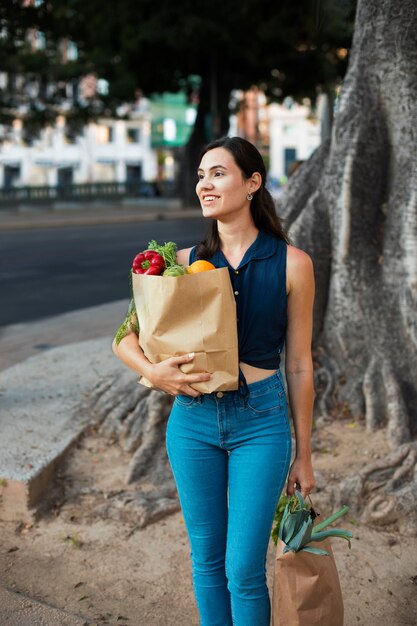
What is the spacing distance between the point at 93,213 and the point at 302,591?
104 feet

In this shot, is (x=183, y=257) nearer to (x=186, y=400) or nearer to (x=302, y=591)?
(x=186, y=400)

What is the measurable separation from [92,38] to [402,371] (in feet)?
82.0

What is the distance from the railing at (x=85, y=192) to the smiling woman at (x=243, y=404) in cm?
3469

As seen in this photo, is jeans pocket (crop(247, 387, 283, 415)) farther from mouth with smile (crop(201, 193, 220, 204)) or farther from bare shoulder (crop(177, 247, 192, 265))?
mouth with smile (crop(201, 193, 220, 204))

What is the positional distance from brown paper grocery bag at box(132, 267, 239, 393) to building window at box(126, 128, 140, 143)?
74.7 m

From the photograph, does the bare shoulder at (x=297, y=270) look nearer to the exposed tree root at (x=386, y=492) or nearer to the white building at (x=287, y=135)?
the exposed tree root at (x=386, y=492)

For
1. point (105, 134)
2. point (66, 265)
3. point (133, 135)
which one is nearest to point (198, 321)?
point (66, 265)

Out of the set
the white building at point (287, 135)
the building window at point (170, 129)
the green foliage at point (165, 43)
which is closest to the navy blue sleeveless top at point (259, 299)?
the green foliage at point (165, 43)

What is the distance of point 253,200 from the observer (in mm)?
2809

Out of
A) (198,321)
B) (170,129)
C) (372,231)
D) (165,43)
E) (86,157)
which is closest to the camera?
(198,321)

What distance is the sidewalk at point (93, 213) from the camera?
2770 centimetres

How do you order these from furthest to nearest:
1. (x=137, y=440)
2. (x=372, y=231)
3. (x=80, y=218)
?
(x=80, y=218)
(x=372, y=231)
(x=137, y=440)

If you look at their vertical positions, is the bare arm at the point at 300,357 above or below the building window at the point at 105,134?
below

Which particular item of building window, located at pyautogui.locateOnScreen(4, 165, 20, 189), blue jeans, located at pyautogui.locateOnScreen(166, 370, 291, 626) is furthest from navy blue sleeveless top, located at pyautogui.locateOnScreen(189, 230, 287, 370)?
building window, located at pyautogui.locateOnScreen(4, 165, 20, 189)
